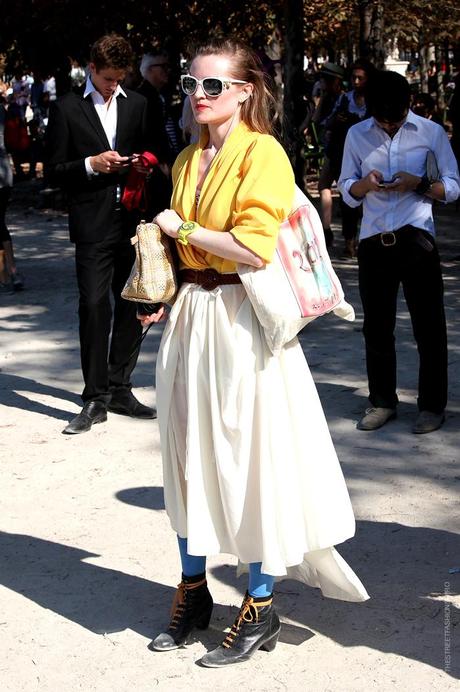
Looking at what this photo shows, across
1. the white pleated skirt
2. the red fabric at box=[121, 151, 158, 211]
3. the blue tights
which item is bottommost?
the blue tights

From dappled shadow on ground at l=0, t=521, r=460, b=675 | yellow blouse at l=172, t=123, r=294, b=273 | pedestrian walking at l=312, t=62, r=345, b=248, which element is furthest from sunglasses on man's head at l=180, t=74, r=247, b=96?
pedestrian walking at l=312, t=62, r=345, b=248

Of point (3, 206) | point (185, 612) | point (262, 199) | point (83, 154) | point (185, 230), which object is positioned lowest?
point (185, 612)

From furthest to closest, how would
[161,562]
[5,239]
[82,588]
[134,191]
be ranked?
[5,239], [134,191], [161,562], [82,588]

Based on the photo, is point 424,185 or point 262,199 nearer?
point 262,199

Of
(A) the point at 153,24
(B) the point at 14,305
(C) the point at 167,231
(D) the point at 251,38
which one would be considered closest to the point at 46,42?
(A) the point at 153,24

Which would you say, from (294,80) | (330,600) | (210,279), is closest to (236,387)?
(210,279)

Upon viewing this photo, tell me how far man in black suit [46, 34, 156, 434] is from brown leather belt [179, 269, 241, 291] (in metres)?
2.92

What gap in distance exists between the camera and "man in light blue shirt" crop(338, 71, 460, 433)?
6.35 metres

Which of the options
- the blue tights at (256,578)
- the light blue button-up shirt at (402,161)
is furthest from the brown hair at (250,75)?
the light blue button-up shirt at (402,161)

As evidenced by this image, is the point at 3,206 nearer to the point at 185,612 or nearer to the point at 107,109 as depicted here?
the point at 107,109

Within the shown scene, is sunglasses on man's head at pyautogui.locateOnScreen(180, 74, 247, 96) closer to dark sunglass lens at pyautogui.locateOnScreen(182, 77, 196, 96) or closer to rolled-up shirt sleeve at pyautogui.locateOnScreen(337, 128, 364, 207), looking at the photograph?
dark sunglass lens at pyautogui.locateOnScreen(182, 77, 196, 96)

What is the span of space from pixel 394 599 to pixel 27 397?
12.3 feet

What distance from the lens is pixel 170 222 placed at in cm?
399

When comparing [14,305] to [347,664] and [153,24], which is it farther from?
[153,24]
